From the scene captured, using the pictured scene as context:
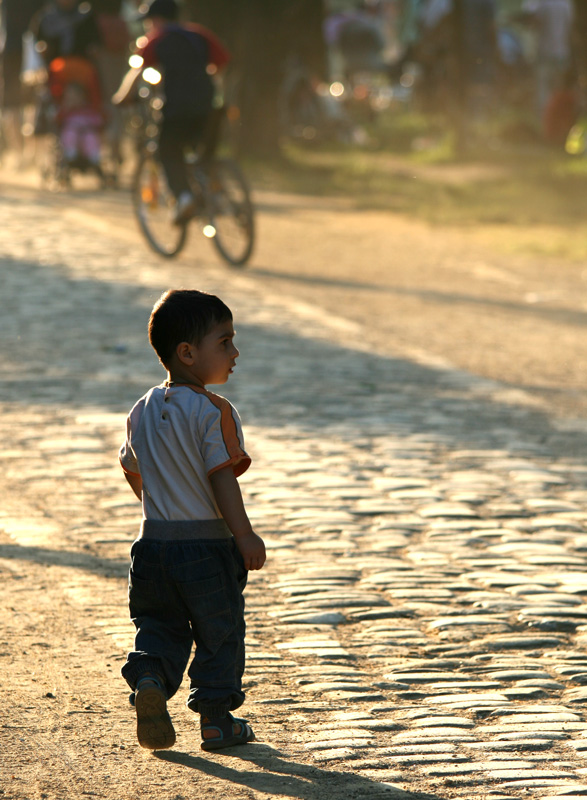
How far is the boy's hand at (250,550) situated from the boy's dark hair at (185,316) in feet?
1.63

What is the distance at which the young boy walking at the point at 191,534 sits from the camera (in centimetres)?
369

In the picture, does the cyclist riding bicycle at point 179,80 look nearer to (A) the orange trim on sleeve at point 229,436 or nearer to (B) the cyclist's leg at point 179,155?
(B) the cyclist's leg at point 179,155

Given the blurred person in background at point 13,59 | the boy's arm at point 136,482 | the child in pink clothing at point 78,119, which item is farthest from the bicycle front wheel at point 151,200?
the boy's arm at point 136,482

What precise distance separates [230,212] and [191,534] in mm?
9237

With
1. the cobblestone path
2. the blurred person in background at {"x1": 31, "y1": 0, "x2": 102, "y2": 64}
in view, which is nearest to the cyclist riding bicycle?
the cobblestone path

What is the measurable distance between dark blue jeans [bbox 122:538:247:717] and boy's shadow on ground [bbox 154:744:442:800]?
130 mm

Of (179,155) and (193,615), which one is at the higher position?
(179,155)

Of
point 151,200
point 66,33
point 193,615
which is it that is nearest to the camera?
point 193,615

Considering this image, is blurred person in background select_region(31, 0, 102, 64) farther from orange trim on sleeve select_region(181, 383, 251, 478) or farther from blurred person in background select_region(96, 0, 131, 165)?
orange trim on sleeve select_region(181, 383, 251, 478)

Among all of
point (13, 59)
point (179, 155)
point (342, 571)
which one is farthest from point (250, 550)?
point (13, 59)

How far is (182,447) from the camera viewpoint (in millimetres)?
3717

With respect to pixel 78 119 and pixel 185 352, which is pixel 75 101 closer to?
pixel 78 119

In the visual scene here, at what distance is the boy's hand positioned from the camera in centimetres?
368

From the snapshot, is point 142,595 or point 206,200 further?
point 206,200
